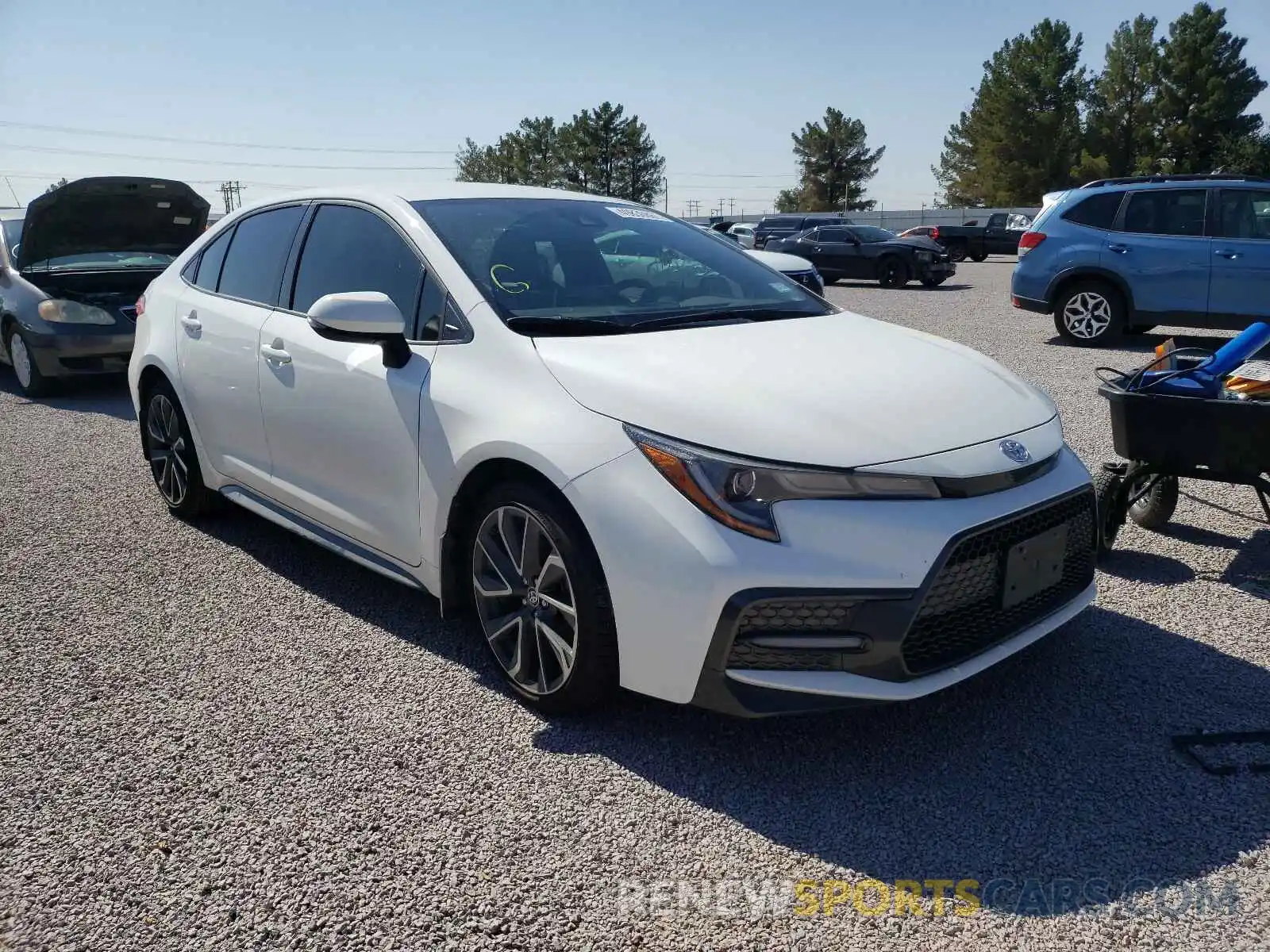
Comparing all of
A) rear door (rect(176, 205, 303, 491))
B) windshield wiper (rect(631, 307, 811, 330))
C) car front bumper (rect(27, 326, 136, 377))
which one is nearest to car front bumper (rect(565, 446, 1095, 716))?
windshield wiper (rect(631, 307, 811, 330))

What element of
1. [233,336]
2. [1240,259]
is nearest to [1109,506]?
[233,336]

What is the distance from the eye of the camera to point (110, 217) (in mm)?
9266

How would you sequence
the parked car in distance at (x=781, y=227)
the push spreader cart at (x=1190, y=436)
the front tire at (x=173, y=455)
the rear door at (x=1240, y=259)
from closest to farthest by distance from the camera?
the push spreader cart at (x=1190, y=436) → the front tire at (x=173, y=455) → the rear door at (x=1240, y=259) → the parked car in distance at (x=781, y=227)

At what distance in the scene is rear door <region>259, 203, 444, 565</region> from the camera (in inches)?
135

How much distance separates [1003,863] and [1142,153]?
230ft

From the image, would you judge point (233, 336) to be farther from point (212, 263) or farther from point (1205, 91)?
point (1205, 91)

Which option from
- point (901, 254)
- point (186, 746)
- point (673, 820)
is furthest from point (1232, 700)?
point (901, 254)

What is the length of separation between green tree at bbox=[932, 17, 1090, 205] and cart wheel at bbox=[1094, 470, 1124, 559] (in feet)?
212

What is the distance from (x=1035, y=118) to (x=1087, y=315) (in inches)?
2339

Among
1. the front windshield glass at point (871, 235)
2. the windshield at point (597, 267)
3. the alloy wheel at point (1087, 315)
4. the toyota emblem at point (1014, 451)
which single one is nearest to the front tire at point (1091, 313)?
the alloy wheel at point (1087, 315)

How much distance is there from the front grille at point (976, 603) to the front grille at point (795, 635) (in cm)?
18

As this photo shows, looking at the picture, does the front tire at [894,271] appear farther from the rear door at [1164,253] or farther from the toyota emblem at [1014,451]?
the toyota emblem at [1014,451]

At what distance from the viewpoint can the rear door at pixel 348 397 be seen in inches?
135

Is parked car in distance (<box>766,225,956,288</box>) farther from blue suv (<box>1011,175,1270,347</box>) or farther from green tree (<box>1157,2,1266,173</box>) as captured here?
green tree (<box>1157,2,1266,173</box>)
